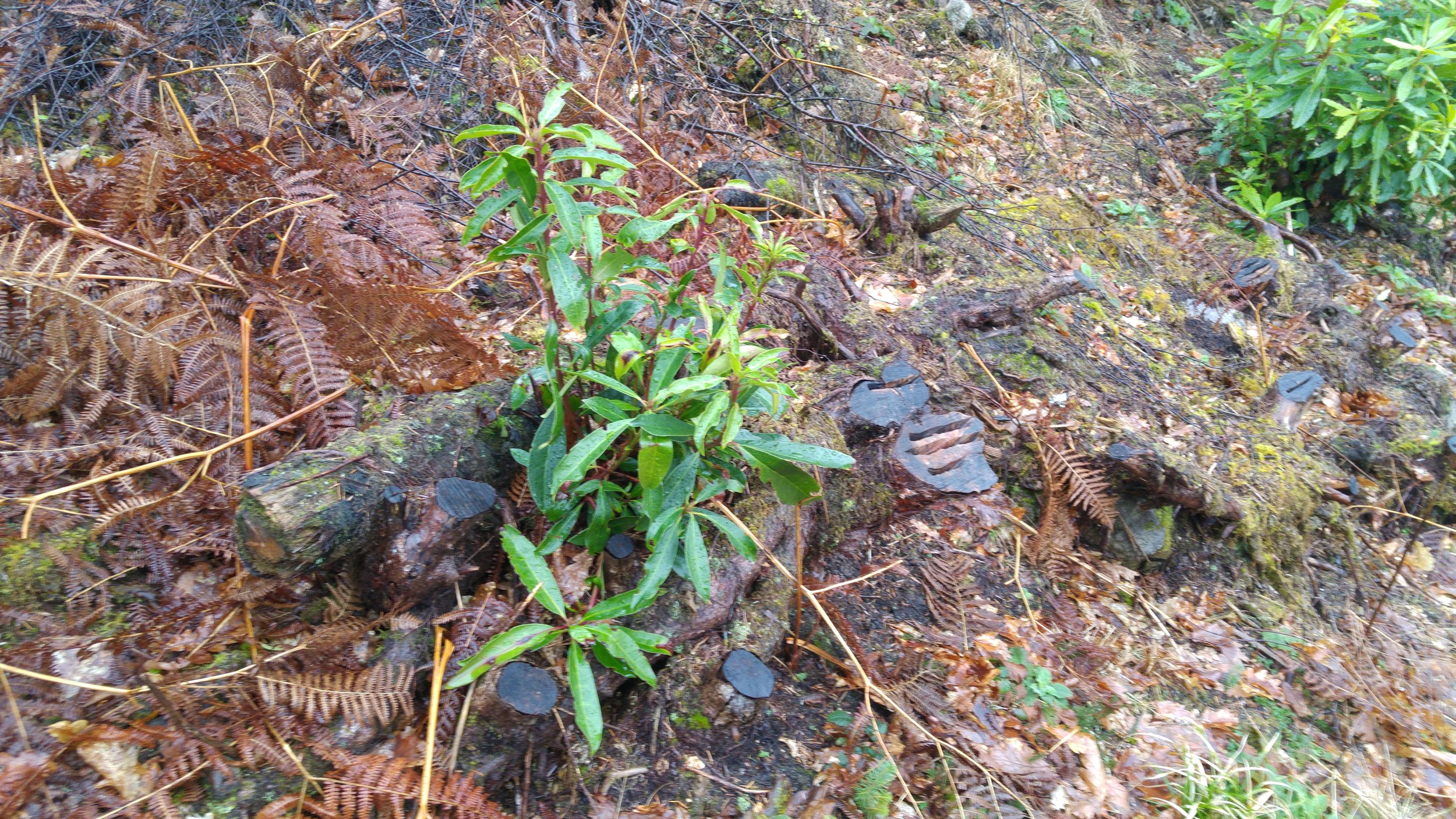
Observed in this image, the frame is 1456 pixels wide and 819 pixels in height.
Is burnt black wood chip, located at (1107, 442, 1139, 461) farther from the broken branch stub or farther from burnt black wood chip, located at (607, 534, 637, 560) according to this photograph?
burnt black wood chip, located at (607, 534, 637, 560)

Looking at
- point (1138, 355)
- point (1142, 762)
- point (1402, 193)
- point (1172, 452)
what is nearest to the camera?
point (1142, 762)

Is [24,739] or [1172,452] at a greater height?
[24,739]

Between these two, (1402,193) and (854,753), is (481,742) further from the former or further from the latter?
(1402,193)

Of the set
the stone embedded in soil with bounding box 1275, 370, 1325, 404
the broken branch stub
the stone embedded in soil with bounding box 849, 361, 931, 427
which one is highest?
the stone embedded in soil with bounding box 849, 361, 931, 427

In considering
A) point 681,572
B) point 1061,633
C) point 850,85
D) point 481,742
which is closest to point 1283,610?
point 1061,633

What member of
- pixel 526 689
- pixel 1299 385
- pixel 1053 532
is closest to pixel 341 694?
pixel 526 689

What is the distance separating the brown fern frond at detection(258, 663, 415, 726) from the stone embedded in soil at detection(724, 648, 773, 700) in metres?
0.83

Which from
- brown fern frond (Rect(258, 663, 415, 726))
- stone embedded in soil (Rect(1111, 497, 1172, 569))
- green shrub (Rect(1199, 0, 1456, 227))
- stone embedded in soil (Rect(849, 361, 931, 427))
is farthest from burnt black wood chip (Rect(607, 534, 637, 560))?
green shrub (Rect(1199, 0, 1456, 227))

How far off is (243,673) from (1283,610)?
3.85 m

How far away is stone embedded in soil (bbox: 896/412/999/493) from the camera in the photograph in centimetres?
275

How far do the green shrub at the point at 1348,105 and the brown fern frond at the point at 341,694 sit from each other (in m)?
6.34

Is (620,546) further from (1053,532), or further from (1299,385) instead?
(1299,385)

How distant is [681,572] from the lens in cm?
199

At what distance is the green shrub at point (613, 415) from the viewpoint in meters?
1.79
